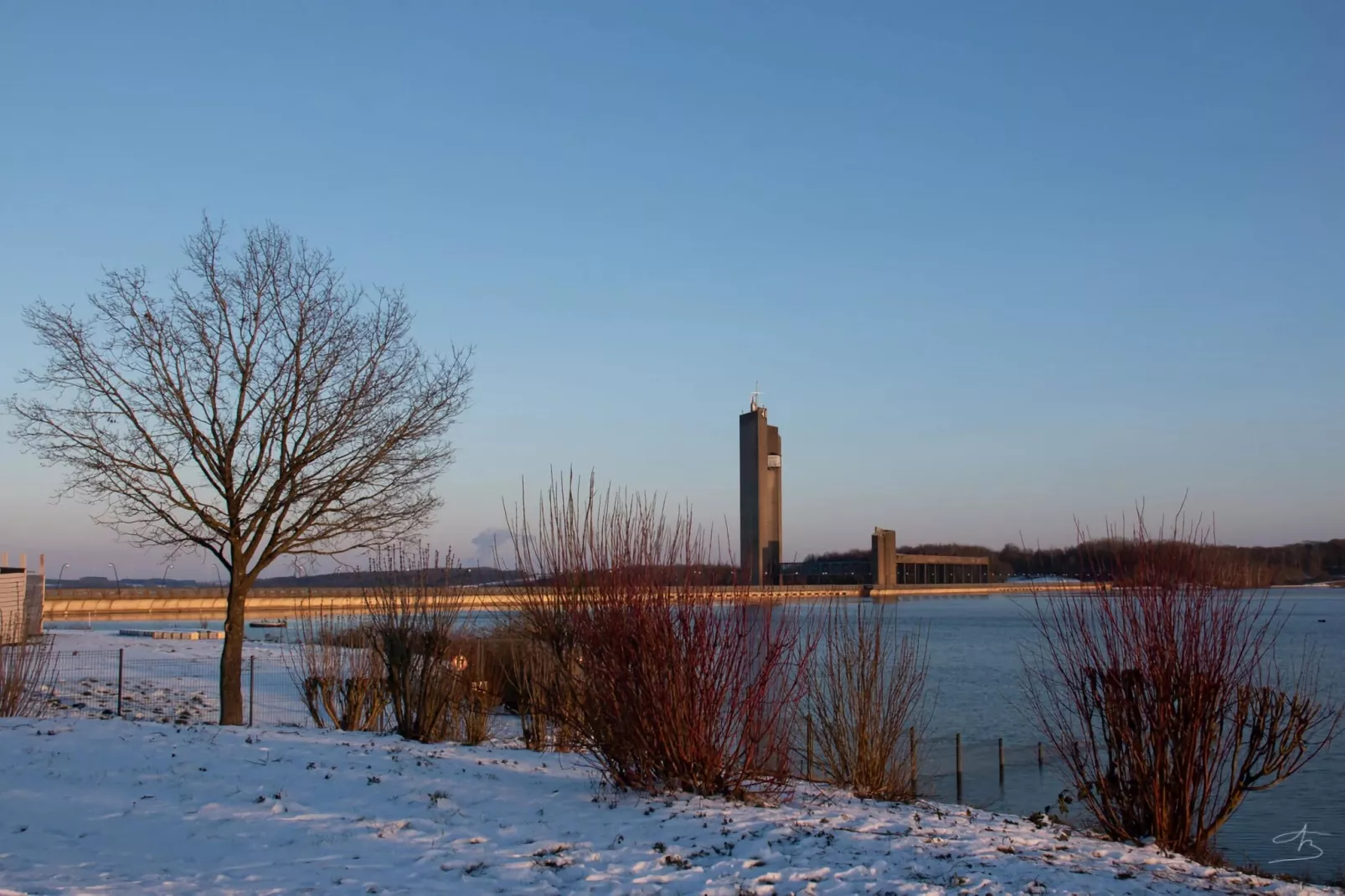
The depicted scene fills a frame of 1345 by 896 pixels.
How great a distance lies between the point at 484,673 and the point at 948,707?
1700 cm

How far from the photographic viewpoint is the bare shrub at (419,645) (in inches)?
634

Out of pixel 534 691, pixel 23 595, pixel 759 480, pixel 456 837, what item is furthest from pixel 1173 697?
pixel 759 480

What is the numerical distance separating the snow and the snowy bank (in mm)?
24

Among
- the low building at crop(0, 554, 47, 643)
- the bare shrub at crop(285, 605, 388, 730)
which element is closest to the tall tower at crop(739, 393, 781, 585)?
the low building at crop(0, 554, 47, 643)

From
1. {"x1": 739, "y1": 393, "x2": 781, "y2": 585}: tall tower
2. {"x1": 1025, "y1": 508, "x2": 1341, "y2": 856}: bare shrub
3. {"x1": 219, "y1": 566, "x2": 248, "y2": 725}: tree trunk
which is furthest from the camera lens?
{"x1": 739, "y1": 393, "x2": 781, "y2": 585}: tall tower

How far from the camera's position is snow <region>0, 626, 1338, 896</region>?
7.66m

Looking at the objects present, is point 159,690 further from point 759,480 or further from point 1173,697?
point 759,480

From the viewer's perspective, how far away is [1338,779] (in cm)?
2250

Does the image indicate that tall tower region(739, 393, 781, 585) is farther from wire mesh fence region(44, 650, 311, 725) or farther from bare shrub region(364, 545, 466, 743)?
bare shrub region(364, 545, 466, 743)

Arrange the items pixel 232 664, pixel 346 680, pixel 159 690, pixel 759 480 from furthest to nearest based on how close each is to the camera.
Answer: pixel 759 480 → pixel 159 690 → pixel 346 680 → pixel 232 664

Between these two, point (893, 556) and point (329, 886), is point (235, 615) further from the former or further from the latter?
point (893, 556)

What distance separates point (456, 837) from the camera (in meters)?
8.84

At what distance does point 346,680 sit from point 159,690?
1139 cm

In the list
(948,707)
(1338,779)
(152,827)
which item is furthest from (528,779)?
(948,707)
